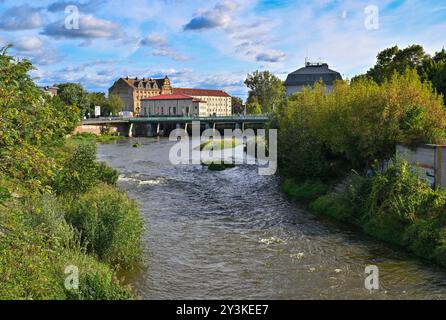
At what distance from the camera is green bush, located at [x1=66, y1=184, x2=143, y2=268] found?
1742 centimetres

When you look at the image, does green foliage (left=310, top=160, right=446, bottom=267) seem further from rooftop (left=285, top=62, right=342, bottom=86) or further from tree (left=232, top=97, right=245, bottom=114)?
tree (left=232, top=97, right=245, bottom=114)

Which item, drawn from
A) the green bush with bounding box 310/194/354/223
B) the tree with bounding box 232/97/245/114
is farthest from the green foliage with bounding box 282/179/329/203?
the tree with bounding box 232/97/245/114

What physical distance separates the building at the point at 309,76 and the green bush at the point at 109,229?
10428 cm

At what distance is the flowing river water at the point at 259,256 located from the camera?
16000 mm

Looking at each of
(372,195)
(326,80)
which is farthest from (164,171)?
(326,80)

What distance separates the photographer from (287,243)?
2144cm

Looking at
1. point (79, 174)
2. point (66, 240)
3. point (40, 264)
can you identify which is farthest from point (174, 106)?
point (40, 264)

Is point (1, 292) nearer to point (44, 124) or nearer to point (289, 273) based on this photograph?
point (44, 124)

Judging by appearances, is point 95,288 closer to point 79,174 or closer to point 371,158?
point 79,174

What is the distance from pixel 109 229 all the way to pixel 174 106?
140489mm

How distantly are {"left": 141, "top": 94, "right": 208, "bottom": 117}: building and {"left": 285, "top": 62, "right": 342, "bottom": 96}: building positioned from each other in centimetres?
3943

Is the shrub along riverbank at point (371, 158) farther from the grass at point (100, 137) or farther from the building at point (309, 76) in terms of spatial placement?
the building at point (309, 76)

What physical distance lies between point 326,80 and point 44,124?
115 m

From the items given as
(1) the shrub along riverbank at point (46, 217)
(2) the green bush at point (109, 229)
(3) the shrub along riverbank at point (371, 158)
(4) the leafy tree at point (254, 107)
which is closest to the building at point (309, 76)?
(4) the leafy tree at point (254, 107)
